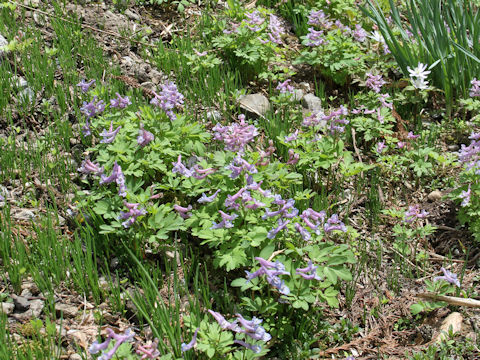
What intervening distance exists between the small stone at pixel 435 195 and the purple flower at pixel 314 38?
1.62m

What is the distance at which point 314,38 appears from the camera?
4.14 metres

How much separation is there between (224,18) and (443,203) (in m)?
2.78

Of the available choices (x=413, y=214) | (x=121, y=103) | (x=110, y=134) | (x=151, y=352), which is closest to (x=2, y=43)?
(x=121, y=103)

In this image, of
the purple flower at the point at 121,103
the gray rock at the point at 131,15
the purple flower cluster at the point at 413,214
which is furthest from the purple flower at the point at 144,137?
Result: the gray rock at the point at 131,15

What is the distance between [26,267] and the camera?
2.43 meters

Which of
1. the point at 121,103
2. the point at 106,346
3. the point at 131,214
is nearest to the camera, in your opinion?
the point at 106,346

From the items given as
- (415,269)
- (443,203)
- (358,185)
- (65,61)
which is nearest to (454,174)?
(443,203)

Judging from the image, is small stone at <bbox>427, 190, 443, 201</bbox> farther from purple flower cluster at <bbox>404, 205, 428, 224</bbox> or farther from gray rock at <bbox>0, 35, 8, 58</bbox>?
gray rock at <bbox>0, 35, 8, 58</bbox>

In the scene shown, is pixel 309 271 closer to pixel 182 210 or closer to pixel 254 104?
pixel 182 210

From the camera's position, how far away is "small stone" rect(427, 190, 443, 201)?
325 centimetres

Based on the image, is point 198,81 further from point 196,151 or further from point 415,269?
point 415,269

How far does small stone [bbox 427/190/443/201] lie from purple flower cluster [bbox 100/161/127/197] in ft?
6.70

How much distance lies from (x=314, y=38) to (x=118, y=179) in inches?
93.9

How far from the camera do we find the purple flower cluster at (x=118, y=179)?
2522 mm
